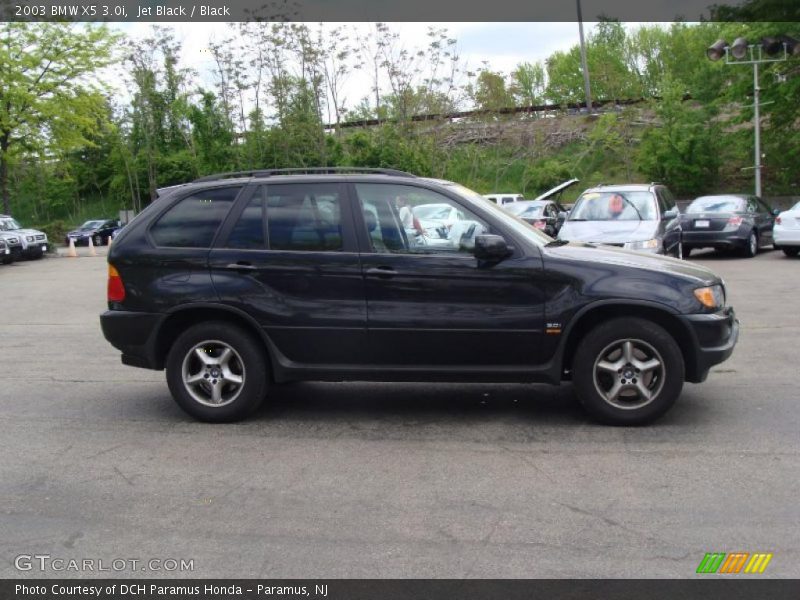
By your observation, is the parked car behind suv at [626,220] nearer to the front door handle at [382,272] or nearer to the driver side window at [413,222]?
the driver side window at [413,222]

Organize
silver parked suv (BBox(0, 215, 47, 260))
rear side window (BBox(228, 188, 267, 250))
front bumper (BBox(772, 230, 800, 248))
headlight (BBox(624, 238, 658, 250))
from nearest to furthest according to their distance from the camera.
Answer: rear side window (BBox(228, 188, 267, 250)) → headlight (BBox(624, 238, 658, 250)) → front bumper (BBox(772, 230, 800, 248)) → silver parked suv (BBox(0, 215, 47, 260))

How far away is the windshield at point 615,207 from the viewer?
14.4 meters

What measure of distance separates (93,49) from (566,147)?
25071 mm

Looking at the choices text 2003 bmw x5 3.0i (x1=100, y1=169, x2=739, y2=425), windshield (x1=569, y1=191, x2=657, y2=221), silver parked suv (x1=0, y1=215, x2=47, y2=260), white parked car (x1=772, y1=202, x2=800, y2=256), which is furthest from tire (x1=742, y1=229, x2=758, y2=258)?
silver parked suv (x1=0, y1=215, x2=47, y2=260)

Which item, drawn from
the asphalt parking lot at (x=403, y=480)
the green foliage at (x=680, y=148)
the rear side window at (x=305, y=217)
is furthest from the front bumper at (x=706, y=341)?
the green foliage at (x=680, y=148)

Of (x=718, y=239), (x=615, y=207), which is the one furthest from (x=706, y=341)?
(x=718, y=239)

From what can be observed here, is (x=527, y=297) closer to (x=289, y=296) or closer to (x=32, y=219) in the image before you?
(x=289, y=296)

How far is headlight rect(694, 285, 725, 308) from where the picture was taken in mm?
6117

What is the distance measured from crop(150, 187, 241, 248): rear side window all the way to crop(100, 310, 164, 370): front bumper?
0.60 metres

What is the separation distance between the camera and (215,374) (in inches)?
257

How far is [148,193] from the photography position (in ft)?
185

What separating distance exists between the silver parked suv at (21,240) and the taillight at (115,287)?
22.8 metres

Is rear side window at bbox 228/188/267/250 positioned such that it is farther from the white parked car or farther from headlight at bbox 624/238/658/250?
the white parked car
